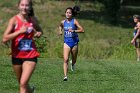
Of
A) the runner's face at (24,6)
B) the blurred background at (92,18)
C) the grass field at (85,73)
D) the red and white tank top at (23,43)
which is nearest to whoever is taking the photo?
the runner's face at (24,6)

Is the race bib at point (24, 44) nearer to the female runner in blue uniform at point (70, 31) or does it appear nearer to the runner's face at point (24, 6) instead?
the runner's face at point (24, 6)

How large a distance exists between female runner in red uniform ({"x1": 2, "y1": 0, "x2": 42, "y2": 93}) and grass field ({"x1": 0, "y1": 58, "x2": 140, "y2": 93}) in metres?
3.01

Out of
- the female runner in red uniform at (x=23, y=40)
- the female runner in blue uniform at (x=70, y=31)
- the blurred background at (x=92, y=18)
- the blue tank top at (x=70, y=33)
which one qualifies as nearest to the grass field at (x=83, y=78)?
the female runner in blue uniform at (x=70, y=31)

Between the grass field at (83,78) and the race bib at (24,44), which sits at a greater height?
the race bib at (24,44)

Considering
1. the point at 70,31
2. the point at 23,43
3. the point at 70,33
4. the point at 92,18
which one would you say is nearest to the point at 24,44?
the point at 23,43

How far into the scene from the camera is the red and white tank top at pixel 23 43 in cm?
930

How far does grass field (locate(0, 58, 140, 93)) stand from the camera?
42.3ft

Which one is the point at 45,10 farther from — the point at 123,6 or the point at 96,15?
the point at 123,6

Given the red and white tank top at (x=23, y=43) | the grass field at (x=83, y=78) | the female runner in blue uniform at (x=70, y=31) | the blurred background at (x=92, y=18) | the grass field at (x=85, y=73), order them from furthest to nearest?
the blurred background at (x=92, y=18) < the female runner in blue uniform at (x=70, y=31) < the grass field at (x=85, y=73) < the grass field at (x=83, y=78) < the red and white tank top at (x=23, y=43)

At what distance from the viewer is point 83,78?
15242mm

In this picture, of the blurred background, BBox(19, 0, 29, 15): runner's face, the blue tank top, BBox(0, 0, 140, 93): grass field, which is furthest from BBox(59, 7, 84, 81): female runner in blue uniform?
the blurred background

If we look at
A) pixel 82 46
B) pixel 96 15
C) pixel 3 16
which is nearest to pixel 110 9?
pixel 96 15

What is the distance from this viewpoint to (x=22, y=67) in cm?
941

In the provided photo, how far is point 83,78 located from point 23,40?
6110mm
